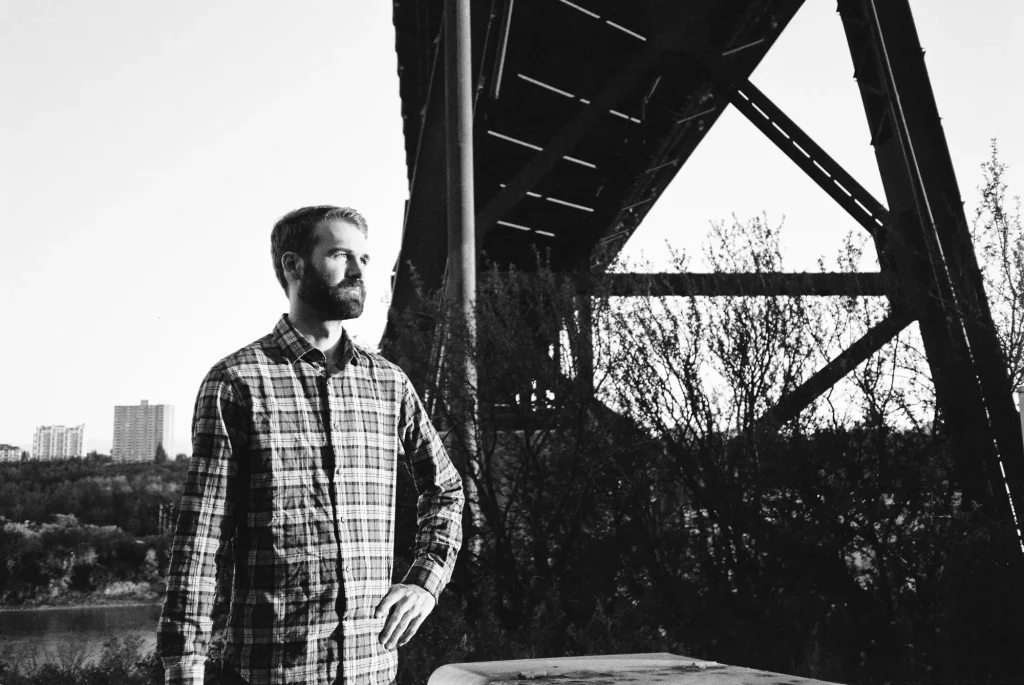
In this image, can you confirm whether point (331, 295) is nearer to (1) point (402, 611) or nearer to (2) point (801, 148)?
(1) point (402, 611)

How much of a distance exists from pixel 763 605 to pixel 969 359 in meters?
2.24

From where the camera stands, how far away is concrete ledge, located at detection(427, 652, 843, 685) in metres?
2.07

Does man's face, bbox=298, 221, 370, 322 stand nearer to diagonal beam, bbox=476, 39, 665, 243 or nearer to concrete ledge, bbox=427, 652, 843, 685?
concrete ledge, bbox=427, 652, 843, 685

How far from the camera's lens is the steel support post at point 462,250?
694 cm

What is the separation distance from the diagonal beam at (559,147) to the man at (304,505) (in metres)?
6.75

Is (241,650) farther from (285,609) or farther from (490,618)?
(490,618)

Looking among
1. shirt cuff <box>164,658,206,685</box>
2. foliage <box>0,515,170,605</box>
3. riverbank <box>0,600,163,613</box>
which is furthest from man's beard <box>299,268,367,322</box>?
foliage <box>0,515,170,605</box>

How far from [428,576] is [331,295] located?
0.64 m

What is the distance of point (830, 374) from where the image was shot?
21.6 ft

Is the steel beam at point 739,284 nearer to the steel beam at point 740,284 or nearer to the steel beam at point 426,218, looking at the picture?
the steel beam at point 740,284

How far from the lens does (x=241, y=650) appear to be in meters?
1.73

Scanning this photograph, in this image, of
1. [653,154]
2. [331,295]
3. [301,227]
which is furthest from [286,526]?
[653,154]

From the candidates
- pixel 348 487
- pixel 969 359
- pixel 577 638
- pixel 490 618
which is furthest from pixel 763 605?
pixel 348 487

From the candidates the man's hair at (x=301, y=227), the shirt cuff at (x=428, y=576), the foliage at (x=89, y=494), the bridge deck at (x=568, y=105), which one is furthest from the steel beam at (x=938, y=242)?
the foliage at (x=89, y=494)
